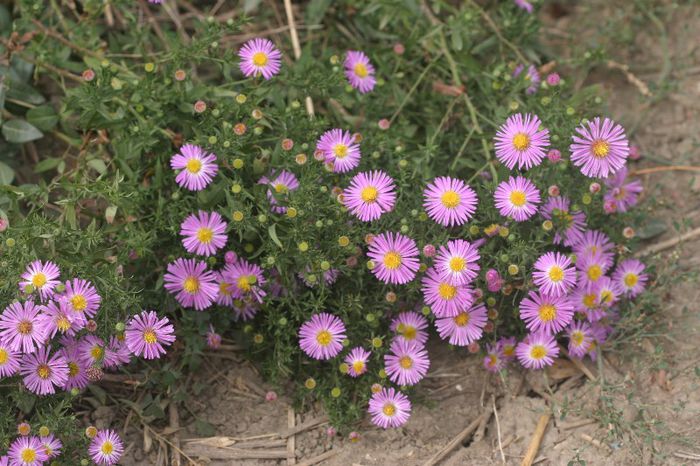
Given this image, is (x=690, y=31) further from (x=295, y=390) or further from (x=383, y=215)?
(x=295, y=390)

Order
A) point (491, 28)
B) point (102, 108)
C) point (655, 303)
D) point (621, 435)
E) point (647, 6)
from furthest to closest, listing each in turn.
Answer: point (647, 6)
point (491, 28)
point (655, 303)
point (102, 108)
point (621, 435)

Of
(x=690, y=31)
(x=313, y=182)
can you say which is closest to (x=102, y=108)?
(x=313, y=182)

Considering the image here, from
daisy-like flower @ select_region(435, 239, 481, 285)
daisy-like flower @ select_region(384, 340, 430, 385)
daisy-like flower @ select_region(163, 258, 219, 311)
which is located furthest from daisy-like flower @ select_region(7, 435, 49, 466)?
daisy-like flower @ select_region(435, 239, 481, 285)

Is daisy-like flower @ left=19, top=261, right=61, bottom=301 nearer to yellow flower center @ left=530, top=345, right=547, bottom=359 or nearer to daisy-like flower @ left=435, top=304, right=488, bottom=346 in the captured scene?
daisy-like flower @ left=435, top=304, right=488, bottom=346

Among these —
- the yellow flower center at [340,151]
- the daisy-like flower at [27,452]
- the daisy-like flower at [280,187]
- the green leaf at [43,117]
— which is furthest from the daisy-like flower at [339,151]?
the daisy-like flower at [27,452]

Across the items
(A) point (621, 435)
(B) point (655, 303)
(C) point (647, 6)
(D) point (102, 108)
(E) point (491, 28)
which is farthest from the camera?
(C) point (647, 6)

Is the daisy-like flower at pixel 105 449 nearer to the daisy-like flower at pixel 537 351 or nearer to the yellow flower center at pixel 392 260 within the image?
the yellow flower center at pixel 392 260
